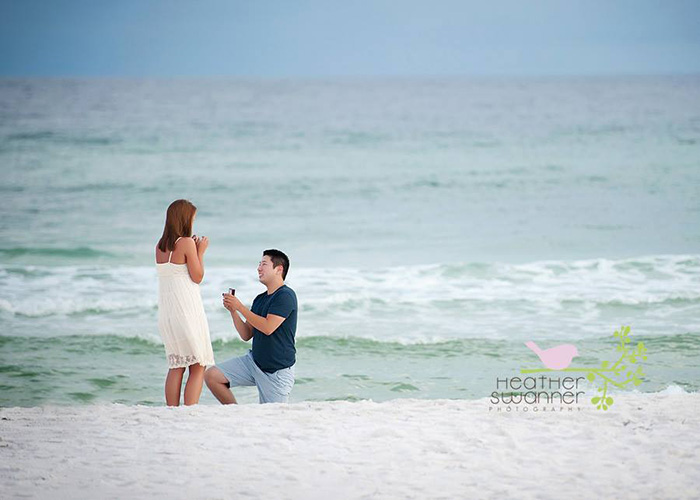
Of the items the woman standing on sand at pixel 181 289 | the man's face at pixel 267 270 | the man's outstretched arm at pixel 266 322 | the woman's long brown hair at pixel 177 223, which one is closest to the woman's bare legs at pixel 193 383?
the woman standing on sand at pixel 181 289

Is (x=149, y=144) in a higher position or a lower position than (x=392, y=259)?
higher

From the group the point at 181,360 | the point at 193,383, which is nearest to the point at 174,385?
the point at 193,383

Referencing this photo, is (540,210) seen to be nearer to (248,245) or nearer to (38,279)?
(248,245)

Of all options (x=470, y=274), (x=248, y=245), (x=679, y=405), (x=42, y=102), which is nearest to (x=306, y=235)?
(x=248, y=245)

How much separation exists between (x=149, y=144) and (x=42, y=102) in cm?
1990

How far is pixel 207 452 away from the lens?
186 inches

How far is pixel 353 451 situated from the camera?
475 cm

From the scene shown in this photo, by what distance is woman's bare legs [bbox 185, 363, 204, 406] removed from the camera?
571cm

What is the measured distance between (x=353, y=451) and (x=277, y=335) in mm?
1203

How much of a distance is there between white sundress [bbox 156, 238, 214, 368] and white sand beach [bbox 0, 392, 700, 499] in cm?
37

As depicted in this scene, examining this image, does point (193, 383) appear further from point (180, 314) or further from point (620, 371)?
point (620, 371)

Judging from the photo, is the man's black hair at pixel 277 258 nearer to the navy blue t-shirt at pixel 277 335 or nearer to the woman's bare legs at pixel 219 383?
the navy blue t-shirt at pixel 277 335

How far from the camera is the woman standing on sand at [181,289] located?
546cm

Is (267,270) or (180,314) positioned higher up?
(267,270)
